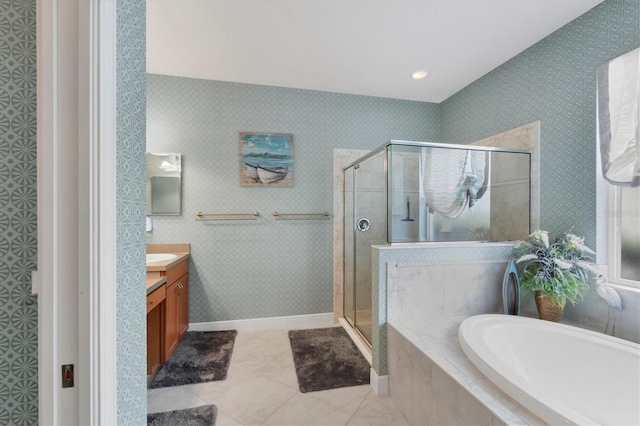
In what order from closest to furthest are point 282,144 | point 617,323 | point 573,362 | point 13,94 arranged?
point 13,94
point 573,362
point 617,323
point 282,144

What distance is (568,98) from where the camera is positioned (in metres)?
1.88

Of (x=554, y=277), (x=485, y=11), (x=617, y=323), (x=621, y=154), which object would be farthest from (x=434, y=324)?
(x=485, y=11)

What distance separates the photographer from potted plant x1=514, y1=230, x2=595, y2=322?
5.60ft

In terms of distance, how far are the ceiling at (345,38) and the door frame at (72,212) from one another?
151 centimetres

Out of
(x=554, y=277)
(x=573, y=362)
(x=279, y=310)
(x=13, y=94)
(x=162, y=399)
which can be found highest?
(x=13, y=94)

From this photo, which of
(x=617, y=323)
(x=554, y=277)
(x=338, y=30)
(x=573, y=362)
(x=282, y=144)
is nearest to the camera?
(x=573, y=362)

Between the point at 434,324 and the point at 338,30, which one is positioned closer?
the point at 434,324

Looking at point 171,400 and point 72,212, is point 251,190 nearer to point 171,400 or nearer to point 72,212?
point 171,400

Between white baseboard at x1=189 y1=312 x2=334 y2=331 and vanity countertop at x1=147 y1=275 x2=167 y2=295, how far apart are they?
958 millimetres

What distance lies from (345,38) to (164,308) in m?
2.59

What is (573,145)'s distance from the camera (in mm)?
1848

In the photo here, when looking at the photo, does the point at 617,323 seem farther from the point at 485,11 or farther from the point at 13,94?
the point at 13,94

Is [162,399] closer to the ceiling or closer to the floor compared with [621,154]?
closer to the floor

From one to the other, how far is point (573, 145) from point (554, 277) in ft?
3.12
